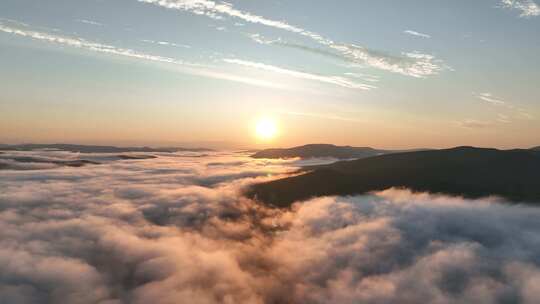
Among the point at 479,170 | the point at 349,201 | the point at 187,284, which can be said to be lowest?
the point at 187,284

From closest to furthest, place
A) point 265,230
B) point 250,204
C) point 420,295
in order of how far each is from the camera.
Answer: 1. point 420,295
2. point 265,230
3. point 250,204

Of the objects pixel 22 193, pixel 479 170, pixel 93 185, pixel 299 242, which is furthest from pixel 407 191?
pixel 22 193

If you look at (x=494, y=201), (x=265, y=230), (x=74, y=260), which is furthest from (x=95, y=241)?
(x=494, y=201)

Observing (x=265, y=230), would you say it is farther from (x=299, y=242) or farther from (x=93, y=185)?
(x=93, y=185)

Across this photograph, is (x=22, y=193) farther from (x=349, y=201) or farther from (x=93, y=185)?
(x=349, y=201)

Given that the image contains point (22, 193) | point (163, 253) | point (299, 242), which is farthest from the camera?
point (22, 193)

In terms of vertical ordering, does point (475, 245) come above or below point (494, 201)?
below

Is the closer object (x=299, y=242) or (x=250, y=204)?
(x=299, y=242)
